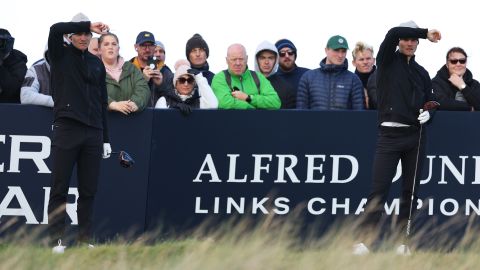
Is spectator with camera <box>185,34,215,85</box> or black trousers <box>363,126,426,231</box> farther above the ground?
spectator with camera <box>185,34,215,85</box>

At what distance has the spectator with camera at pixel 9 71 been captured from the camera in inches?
492

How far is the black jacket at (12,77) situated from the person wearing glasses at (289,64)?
2852 millimetres

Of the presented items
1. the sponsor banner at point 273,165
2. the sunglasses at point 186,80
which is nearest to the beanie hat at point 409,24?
the sponsor banner at point 273,165

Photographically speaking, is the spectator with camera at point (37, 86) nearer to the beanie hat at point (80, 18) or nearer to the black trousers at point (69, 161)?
the black trousers at point (69, 161)

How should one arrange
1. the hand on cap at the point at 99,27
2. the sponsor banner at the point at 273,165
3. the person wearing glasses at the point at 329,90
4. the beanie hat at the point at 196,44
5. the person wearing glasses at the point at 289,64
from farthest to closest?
the beanie hat at the point at 196,44 < the person wearing glasses at the point at 289,64 < the person wearing glasses at the point at 329,90 < the sponsor banner at the point at 273,165 < the hand on cap at the point at 99,27

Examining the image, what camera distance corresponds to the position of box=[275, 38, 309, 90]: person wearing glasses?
44.7ft

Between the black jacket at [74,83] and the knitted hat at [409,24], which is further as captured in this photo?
the knitted hat at [409,24]

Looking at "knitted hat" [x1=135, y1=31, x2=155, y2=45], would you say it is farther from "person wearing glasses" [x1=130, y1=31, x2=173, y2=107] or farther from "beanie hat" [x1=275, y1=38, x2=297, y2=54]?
"beanie hat" [x1=275, y1=38, x2=297, y2=54]

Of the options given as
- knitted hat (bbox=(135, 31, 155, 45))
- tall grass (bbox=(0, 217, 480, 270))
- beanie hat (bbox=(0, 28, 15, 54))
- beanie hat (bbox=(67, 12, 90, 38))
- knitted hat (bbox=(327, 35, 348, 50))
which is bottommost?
tall grass (bbox=(0, 217, 480, 270))

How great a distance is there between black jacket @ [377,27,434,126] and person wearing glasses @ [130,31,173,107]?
267 cm

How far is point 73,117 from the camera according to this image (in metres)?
10.9

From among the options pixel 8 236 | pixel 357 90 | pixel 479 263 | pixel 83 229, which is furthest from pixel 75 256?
pixel 357 90

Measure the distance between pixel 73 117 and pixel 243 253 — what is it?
243 centimetres

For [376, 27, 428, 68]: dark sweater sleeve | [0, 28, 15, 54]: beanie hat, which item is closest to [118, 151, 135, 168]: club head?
[0, 28, 15, 54]: beanie hat
